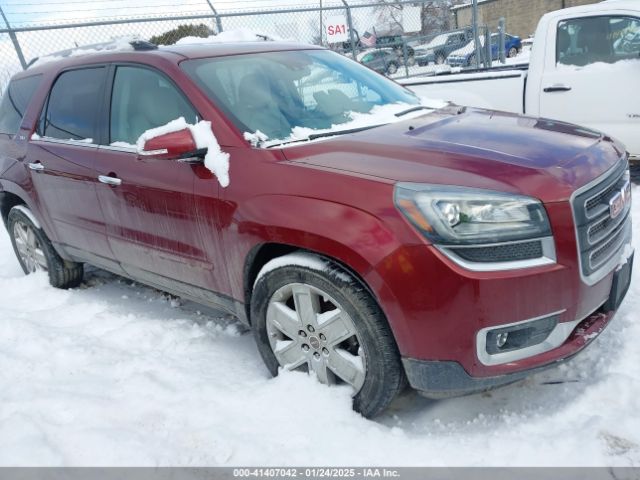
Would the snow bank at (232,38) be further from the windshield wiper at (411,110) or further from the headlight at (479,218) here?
Answer: the headlight at (479,218)

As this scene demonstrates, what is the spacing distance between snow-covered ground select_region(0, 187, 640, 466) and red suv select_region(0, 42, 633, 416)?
0.22 m

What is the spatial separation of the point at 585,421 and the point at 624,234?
2.99ft

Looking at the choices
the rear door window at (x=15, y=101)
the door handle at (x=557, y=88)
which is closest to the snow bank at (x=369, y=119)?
the door handle at (x=557, y=88)

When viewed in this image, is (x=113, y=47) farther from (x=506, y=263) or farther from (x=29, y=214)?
(x=506, y=263)

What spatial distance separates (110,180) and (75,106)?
85 centimetres

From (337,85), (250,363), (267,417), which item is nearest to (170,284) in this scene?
(250,363)

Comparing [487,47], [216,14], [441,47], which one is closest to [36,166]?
[216,14]

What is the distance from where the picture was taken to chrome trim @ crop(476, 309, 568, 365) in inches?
86.2

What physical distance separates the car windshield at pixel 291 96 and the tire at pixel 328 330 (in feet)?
2.36

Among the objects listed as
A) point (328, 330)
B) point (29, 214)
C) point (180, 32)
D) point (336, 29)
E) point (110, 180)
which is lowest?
point (328, 330)

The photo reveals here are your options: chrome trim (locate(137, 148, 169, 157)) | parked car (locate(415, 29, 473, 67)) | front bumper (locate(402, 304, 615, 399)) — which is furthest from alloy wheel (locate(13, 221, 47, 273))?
parked car (locate(415, 29, 473, 67))

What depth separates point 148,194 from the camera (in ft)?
10.3

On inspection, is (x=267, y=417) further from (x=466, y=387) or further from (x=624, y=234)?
(x=624, y=234)

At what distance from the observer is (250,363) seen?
10.6 feet
